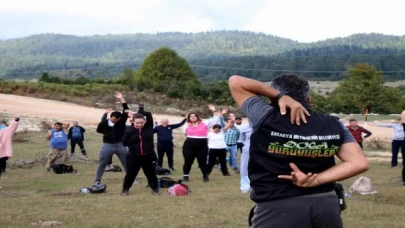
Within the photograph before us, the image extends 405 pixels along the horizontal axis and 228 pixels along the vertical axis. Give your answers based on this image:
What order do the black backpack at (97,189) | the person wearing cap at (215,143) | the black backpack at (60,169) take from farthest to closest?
1. the black backpack at (60,169)
2. the person wearing cap at (215,143)
3. the black backpack at (97,189)

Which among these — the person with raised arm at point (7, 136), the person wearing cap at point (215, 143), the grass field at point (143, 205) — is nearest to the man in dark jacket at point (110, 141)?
the grass field at point (143, 205)

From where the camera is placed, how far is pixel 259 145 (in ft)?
14.3

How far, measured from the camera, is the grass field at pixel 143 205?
32.5 ft

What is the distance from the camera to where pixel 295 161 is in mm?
4254

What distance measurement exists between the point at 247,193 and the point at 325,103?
6015 centimetres

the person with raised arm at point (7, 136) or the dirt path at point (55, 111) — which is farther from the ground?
the person with raised arm at point (7, 136)

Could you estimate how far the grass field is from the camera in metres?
9.90

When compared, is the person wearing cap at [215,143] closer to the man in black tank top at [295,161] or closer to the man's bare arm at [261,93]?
the man's bare arm at [261,93]

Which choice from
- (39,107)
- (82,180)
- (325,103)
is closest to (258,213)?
(82,180)

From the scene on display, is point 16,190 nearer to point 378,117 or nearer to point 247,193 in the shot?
point 247,193

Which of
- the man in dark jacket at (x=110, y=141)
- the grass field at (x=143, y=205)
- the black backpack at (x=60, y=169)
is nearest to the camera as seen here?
the grass field at (x=143, y=205)

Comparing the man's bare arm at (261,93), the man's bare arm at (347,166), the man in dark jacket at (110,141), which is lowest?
the man in dark jacket at (110,141)

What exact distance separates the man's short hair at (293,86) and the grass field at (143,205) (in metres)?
5.35

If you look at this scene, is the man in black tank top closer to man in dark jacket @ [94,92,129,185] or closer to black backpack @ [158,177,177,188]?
man in dark jacket @ [94,92,129,185]
